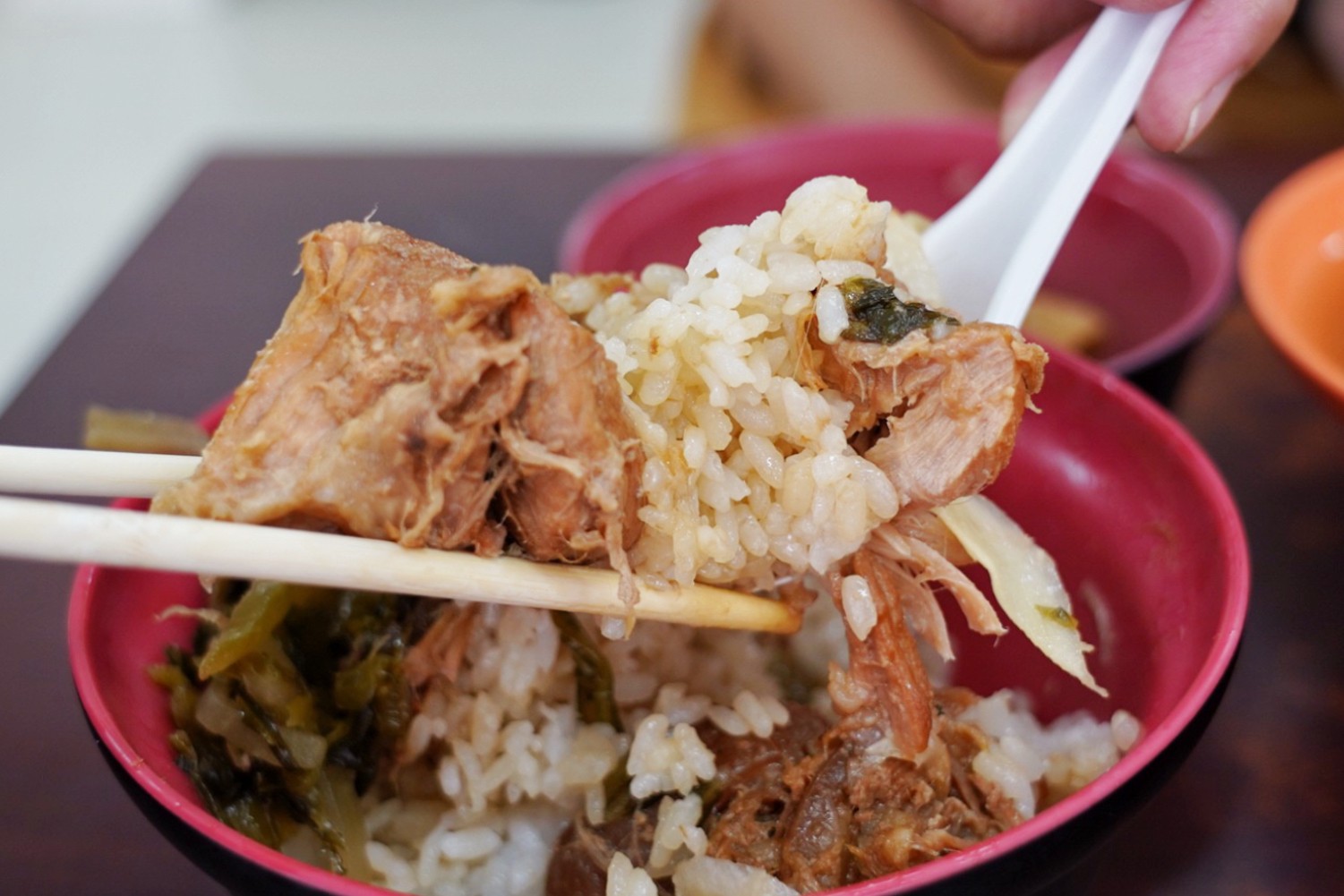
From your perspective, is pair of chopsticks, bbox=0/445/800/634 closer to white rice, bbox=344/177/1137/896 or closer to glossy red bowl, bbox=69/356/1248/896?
white rice, bbox=344/177/1137/896

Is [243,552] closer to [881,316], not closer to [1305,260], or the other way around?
[881,316]

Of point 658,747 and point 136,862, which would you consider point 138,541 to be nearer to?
point 658,747

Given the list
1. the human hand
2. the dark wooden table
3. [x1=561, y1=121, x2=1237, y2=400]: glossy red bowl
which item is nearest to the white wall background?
the dark wooden table

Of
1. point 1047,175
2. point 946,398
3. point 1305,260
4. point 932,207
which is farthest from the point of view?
point 932,207

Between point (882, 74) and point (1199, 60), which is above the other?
point (1199, 60)

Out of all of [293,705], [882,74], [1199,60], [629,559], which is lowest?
[882,74]

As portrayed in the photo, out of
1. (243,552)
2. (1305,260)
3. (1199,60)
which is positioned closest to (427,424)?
(243,552)

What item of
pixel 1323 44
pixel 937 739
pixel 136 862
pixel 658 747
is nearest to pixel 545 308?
pixel 658 747
